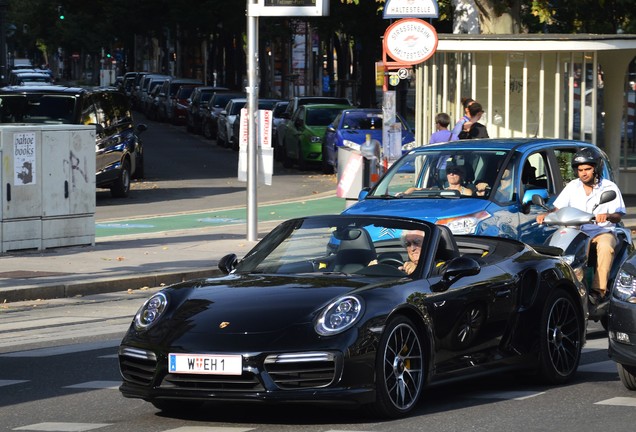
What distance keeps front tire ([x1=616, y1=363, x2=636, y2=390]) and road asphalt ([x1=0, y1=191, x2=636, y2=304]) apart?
7.98 meters

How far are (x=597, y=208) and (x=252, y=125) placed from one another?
29.7 ft

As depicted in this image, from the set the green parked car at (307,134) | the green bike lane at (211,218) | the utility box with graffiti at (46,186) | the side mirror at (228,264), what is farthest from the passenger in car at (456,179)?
the green parked car at (307,134)

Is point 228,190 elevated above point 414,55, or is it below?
below

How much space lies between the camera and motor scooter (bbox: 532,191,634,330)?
12.2m

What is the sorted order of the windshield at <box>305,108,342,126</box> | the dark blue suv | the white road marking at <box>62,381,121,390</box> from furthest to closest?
1. the windshield at <box>305,108,342,126</box>
2. the dark blue suv
3. the white road marking at <box>62,381,121,390</box>

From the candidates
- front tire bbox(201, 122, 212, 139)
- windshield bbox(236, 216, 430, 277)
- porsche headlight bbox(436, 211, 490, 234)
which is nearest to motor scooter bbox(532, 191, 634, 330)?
porsche headlight bbox(436, 211, 490, 234)

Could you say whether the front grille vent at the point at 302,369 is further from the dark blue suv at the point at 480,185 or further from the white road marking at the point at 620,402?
the dark blue suv at the point at 480,185

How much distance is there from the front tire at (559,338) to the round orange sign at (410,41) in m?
11.1

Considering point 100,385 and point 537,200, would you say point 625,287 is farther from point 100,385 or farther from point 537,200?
point 537,200

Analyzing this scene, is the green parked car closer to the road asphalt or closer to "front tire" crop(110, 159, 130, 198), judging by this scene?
"front tire" crop(110, 159, 130, 198)

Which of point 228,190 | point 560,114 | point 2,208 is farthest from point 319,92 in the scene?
point 2,208

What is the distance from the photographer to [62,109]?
28.7 metres

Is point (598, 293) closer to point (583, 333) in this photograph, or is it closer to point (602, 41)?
point (583, 333)

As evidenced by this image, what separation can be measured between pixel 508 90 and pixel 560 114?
964 millimetres
